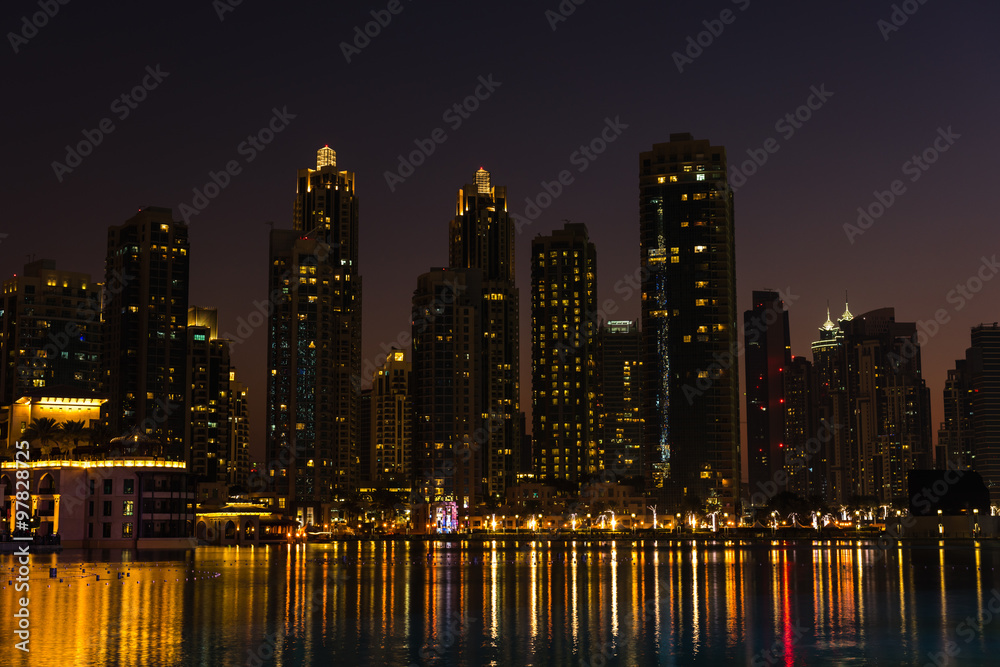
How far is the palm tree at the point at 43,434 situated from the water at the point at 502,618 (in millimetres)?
58747

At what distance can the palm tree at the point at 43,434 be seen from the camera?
138000mm

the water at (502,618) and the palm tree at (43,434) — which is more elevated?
the palm tree at (43,434)

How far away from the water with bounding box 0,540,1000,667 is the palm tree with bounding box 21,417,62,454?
58747mm

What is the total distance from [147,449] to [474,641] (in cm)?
10247

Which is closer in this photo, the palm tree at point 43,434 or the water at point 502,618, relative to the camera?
the water at point 502,618

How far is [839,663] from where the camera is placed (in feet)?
114

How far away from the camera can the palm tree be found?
5433 inches

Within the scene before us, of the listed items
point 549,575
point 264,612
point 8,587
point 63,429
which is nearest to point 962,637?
point 264,612

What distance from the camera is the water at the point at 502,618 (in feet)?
117

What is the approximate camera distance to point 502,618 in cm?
4762

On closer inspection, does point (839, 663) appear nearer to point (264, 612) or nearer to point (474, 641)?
point (474, 641)

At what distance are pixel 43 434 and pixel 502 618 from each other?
108m

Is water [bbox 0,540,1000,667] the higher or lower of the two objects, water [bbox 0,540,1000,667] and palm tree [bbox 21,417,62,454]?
the lower

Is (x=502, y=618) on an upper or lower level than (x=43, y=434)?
lower
